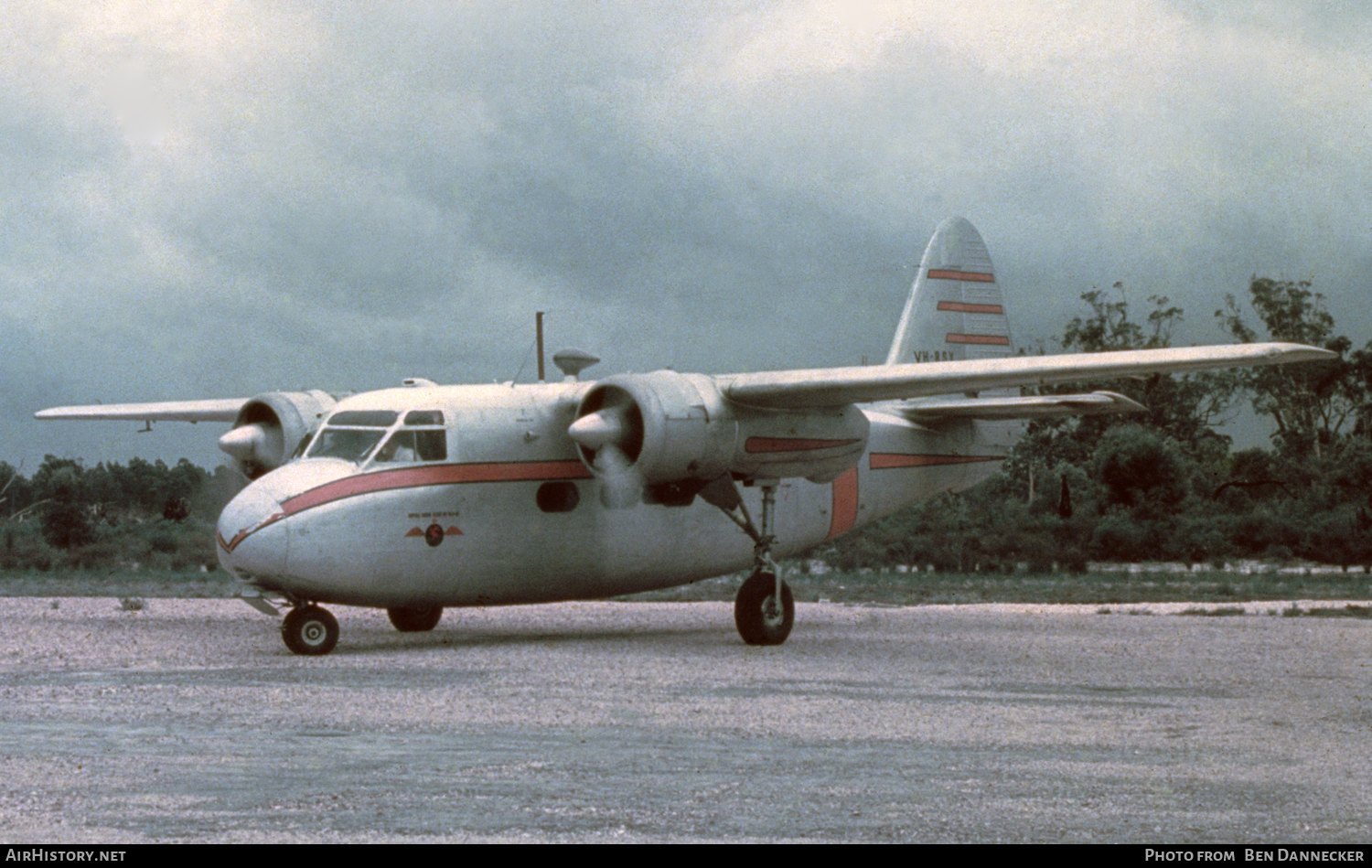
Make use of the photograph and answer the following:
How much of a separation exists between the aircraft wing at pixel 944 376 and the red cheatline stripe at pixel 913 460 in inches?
151

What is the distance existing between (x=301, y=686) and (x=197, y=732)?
3.20 m

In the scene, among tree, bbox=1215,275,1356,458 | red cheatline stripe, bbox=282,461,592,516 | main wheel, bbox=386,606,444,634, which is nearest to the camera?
red cheatline stripe, bbox=282,461,592,516

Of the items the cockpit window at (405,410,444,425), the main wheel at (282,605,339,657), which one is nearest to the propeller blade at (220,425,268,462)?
the cockpit window at (405,410,444,425)

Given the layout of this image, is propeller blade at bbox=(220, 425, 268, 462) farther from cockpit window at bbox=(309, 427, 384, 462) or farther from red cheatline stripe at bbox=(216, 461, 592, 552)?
red cheatline stripe at bbox=(216, 461, 592, 552)

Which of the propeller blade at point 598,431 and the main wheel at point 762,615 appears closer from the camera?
the propeller blade at point 598,431

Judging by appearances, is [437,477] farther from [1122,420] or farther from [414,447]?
[1122,420]

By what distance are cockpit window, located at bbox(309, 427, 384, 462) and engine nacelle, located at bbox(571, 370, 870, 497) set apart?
99.0 inches

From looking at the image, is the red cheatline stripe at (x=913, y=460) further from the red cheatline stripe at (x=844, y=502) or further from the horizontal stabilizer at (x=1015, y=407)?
the horizontal stabilizer at (x=1015, y=407)

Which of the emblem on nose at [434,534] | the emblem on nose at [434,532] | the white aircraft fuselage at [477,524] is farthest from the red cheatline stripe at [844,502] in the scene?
the emblem on nose at [434,534]

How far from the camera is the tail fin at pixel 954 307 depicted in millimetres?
26672

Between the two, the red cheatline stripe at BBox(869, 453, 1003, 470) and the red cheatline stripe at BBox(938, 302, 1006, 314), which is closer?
the red cheatline stripe at BBox(869, 453, 1003, 470)

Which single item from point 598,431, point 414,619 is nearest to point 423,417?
point 598,431

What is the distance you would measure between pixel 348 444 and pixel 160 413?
9230mm

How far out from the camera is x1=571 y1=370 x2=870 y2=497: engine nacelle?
743 inches
